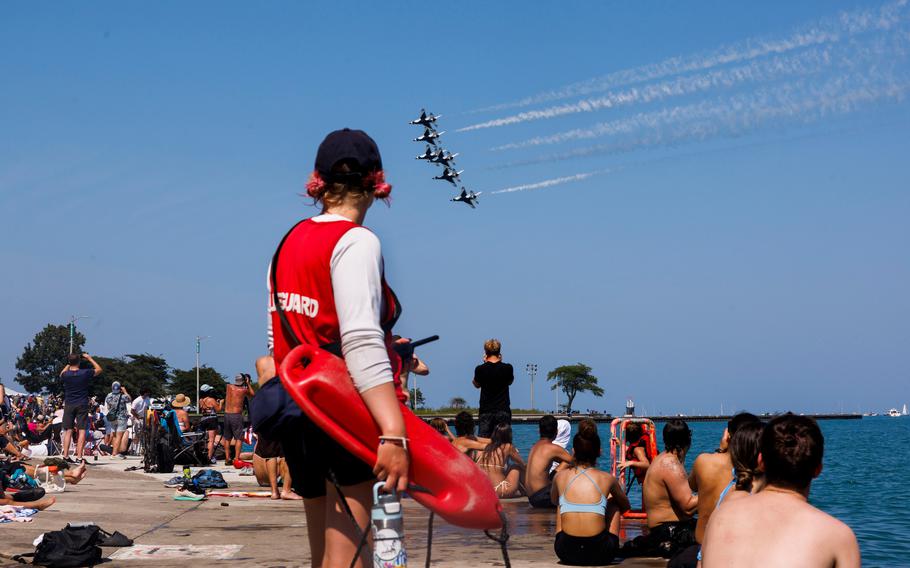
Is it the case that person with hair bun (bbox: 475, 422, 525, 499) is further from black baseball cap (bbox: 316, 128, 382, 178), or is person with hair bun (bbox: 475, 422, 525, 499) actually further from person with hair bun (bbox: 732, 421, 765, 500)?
black baseball cap (bbox: 316, 128, 382, 178)

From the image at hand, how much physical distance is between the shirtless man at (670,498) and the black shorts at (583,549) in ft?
1.70

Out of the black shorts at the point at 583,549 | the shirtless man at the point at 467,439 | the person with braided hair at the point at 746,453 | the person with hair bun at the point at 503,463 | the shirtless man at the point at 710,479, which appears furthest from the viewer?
the shirtless man at the point at 467,439

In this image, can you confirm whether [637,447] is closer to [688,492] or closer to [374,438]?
[688,492]

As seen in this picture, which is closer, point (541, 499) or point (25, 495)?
point (25, 495)

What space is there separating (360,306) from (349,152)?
54 centimetres

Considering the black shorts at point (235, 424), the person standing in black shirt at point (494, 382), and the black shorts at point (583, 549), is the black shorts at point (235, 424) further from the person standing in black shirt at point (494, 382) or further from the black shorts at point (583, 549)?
the black shorts at point (583, 549)

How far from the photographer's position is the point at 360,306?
9.56 ft

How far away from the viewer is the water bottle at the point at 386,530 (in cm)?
281

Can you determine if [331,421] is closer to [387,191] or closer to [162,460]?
[387,191]

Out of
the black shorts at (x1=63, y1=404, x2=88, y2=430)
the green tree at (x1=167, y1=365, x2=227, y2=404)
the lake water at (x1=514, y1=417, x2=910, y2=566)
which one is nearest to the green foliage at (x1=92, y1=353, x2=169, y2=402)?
the green tree at (x1=167, y1=365, x2=227, y2=404)

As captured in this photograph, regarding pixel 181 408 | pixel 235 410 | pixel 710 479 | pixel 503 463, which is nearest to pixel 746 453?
pixel 710 479

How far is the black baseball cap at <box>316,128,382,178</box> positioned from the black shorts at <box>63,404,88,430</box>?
15.3 meters

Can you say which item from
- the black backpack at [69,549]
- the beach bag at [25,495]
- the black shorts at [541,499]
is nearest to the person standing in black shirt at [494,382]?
the black shorts at [541,499]

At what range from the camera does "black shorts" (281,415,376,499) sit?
2.95m
